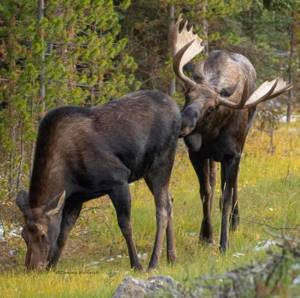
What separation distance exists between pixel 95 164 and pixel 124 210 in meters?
0.68

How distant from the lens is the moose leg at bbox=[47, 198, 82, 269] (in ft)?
34.7

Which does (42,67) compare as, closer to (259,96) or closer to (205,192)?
(205,192)

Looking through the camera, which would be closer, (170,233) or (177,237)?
(170,233)

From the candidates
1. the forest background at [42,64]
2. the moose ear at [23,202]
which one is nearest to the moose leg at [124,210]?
the moose ear at [23,202]

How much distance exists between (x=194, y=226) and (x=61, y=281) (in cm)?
455

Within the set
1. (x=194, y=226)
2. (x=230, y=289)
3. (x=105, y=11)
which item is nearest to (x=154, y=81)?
(x=105, y=11)

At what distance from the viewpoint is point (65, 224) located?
10.8 m

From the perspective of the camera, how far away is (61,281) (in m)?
9.07

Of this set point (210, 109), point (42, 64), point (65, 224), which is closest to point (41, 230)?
point (65, 224)

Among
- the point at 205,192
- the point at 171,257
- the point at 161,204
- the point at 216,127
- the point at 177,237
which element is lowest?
the point at 177,237

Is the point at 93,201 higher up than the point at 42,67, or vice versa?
the point at 42,67

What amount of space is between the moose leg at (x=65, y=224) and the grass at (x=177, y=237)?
21 centimetres

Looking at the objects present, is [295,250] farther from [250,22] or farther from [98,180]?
[250,22]

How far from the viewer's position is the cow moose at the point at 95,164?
10.1m
